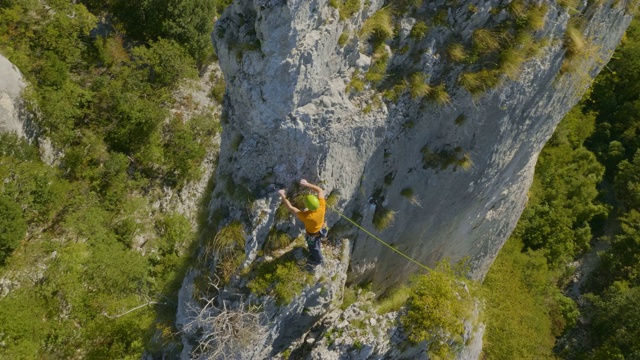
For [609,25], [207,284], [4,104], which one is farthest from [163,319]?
[609,25]

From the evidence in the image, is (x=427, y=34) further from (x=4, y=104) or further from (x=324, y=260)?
(x=4, y=104)

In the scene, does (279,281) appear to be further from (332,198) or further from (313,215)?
(332,198)

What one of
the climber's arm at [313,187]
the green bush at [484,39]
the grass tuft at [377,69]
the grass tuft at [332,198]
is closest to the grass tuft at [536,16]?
the green bush at [484,39]

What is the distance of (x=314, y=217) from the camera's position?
10109 mm

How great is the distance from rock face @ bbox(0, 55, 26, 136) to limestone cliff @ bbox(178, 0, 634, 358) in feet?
36.9

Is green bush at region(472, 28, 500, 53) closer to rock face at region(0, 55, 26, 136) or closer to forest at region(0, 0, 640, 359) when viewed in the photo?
forest at region(0, 0, 640, 359)

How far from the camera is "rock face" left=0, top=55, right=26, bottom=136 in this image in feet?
54.3

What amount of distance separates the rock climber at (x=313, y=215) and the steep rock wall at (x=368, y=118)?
432mm

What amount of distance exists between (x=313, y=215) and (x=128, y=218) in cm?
1265

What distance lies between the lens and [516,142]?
13.9 m

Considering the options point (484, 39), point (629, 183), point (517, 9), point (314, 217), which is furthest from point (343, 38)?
point (629, 183)

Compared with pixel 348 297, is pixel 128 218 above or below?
below

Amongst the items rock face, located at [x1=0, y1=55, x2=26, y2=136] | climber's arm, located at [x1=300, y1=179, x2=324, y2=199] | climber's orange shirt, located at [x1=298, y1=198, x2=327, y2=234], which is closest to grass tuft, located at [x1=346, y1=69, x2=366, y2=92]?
climber's arm, located at [x1=300, y1=179, x2=324, y2=199]

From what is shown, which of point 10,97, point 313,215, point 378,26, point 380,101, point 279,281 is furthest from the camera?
point 10,97
